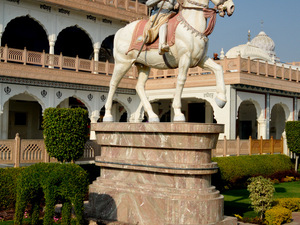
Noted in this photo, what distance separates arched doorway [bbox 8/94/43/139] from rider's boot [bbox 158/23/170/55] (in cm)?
1550

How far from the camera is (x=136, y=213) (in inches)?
261

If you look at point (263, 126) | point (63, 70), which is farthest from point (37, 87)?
point (263, 126)

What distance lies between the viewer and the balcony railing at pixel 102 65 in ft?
52.7

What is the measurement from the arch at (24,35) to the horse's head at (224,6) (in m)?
13.9

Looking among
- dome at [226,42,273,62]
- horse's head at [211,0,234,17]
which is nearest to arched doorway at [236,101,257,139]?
dome at [226,42,273,62]

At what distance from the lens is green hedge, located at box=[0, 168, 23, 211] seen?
972cm

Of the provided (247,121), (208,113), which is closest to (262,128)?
(208,113)

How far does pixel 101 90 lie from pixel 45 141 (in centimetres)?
778

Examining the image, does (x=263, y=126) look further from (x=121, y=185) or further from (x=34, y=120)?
(x=121, y=185)

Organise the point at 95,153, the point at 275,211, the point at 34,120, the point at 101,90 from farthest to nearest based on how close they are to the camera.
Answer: the point at 34,120 → the point at 101,90 → the point at 95,153 → the point at 275,211

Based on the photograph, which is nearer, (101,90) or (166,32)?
(166,32)

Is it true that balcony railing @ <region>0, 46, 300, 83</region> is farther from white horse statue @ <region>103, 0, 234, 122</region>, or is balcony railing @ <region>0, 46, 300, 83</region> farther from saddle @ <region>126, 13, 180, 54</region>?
white horse statue @ <region>103, 0, 234, 122</region>

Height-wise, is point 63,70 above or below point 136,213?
above

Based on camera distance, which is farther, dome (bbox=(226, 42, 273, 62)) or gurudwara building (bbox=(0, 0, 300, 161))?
→ dome (bbox=(226, 42, 273, 62))
